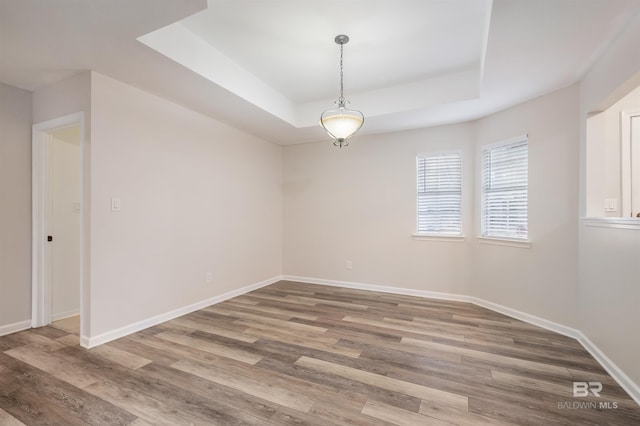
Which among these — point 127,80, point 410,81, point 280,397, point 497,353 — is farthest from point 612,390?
point 127,80

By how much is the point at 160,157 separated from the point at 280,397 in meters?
2.88

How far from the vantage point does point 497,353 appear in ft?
8.82

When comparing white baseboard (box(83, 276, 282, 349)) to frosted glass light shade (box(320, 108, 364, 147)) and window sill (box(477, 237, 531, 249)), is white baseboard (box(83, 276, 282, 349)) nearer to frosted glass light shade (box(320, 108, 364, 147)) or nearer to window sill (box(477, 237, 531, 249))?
frosted glass light shade (box(320, 108, 364, 147))

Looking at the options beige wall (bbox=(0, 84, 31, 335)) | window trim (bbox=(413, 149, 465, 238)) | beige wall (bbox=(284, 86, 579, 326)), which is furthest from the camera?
window trim (bbox=(413, 149, 465, 238))

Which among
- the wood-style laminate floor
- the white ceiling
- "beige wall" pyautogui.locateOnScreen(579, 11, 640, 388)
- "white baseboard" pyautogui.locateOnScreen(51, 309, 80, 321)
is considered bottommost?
the wood-style laminate floor

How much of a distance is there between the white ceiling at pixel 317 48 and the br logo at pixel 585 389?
2.63 m

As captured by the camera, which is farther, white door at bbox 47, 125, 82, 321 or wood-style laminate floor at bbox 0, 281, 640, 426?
white door at bbox 47, 125, 82, 321

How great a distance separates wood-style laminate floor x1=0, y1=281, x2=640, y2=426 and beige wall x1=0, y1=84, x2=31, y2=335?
335 mm

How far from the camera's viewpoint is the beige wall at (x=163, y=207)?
2889 millimetres

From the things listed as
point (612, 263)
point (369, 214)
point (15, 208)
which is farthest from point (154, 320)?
point (612, 263)

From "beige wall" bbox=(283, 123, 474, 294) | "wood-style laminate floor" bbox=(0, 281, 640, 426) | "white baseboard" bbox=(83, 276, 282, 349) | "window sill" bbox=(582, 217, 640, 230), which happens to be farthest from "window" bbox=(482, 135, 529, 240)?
"white baseboard" bbox=(83, 276, 282, 349)

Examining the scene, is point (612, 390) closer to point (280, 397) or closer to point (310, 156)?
point (280, 397)

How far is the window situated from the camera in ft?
11.8

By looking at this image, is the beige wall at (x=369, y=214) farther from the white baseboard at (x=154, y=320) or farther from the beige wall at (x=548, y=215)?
the white baseboard at (x=154, y=320)
